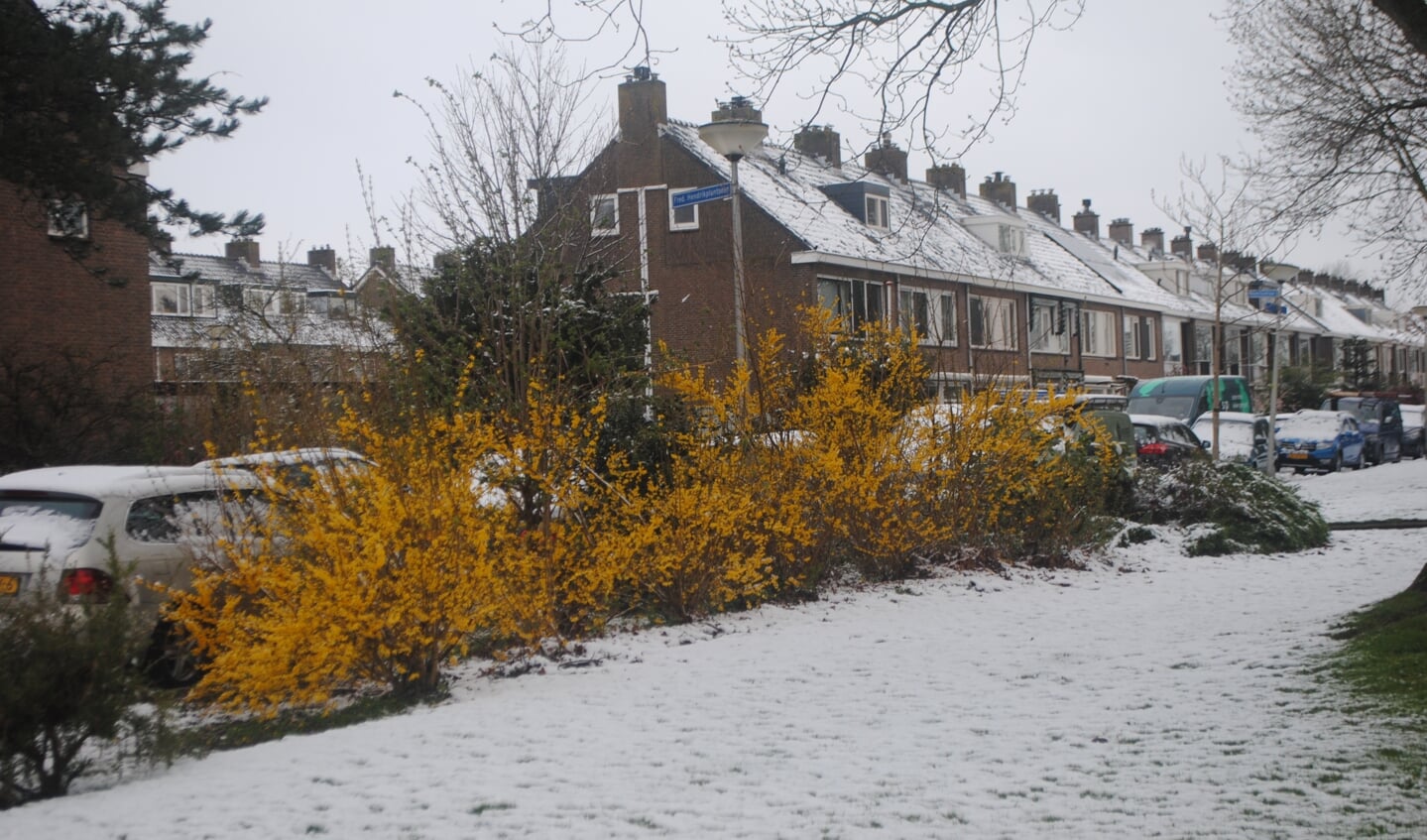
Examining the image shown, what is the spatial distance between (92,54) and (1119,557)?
12719 mm

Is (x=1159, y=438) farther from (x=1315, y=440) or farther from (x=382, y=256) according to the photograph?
(x=382, y=256)

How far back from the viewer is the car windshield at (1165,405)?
1329 inches

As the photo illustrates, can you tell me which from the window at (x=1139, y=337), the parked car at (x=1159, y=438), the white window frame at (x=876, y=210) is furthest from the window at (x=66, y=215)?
the window at (x=1139, y=337)

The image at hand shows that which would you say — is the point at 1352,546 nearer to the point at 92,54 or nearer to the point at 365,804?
the point at 365,804

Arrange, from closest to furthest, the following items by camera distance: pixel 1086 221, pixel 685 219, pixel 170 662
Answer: pixel 170 662 < pixel 685 219 < pixel 1086 221

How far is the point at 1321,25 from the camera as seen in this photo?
16344 mm

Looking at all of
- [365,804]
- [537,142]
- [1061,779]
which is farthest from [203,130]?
[1061,779]

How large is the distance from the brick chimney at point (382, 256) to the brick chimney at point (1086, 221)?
50.4 metres

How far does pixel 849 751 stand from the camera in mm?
6547

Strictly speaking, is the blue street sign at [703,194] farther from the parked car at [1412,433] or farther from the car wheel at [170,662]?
the parked car at [1412,433]

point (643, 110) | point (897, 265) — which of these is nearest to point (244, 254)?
point (643, 110)

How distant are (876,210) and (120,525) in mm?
30535

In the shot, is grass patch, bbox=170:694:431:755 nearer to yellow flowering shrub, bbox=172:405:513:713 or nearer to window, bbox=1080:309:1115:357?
yellow flowering shrub, bbox=172:405:513:713

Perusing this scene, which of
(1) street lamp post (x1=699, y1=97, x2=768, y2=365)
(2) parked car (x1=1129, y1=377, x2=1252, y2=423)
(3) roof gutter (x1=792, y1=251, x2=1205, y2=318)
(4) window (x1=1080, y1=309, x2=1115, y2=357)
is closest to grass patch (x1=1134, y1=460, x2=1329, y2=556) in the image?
(3) roof gutter (x1=792, y1=251, x2=1205, y2=318)
